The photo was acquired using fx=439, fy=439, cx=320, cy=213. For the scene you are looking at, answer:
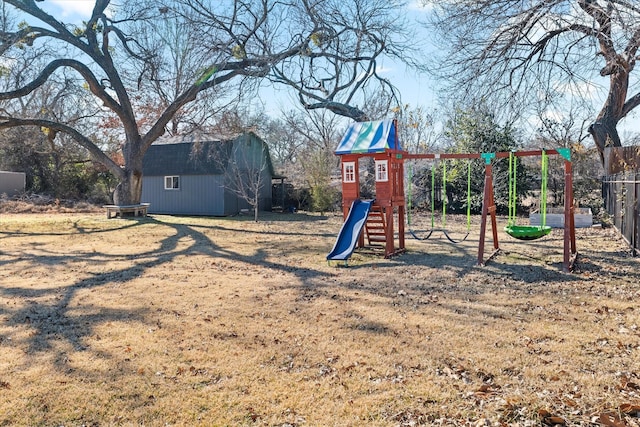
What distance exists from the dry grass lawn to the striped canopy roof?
7.36 feet

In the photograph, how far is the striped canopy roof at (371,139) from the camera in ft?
28.3

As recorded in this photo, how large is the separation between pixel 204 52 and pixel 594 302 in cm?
969

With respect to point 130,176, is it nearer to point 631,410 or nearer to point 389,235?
point 389,235

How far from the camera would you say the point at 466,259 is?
8195 millimetres

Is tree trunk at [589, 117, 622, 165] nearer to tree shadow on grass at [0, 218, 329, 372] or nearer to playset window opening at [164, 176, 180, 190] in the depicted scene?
tree shadow on grass at [0, 218, 329, 372]

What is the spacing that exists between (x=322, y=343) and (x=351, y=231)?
15.0ft

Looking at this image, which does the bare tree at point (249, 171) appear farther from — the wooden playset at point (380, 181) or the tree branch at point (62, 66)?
the wooden playset at point (380, 181)

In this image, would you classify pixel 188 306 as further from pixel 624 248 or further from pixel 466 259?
pixel 624 248

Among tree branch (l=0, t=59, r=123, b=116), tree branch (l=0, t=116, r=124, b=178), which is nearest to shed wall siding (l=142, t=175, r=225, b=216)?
tree branch (l=0, t=116, r=124, b=178)

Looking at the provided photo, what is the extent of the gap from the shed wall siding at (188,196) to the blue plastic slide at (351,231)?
1132cm

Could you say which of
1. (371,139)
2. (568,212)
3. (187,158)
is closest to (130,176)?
(187,158)

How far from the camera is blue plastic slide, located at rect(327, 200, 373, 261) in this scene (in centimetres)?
782

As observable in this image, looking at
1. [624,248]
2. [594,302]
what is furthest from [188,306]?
[624,248]

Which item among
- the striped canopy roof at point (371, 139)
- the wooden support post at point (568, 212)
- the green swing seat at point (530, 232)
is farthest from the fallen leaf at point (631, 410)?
the striped canopy roof at point (371, 139)
